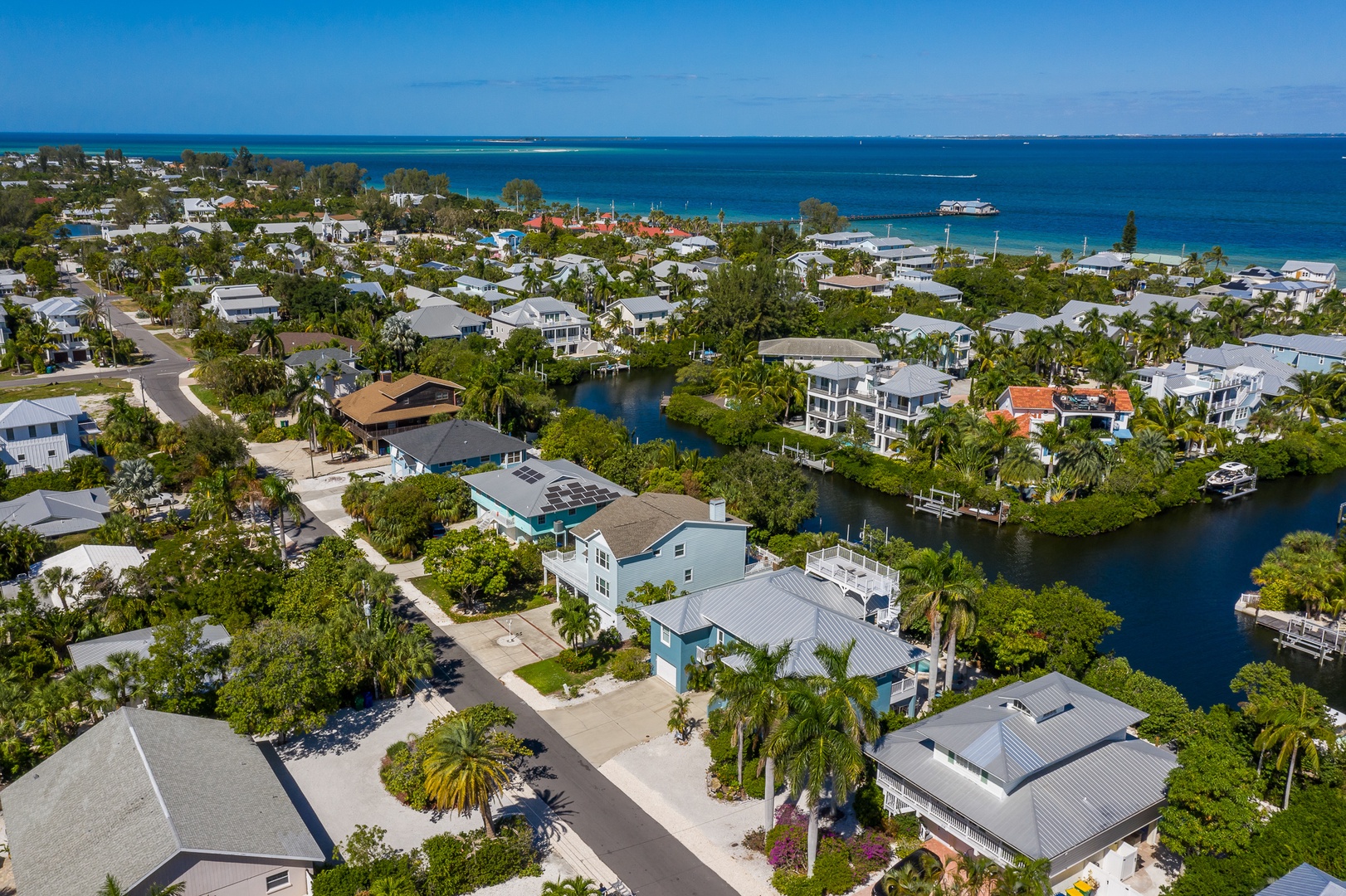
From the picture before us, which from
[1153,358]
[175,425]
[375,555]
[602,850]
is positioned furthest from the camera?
[1153,358]

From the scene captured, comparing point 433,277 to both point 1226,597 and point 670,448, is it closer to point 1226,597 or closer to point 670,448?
point 670,448

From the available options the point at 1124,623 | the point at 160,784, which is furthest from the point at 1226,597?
the point at 160,784

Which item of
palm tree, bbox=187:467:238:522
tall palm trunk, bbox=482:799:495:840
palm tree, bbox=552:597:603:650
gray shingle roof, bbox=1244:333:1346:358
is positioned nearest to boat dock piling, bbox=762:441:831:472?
palm tree, bbox=552:597:603:650

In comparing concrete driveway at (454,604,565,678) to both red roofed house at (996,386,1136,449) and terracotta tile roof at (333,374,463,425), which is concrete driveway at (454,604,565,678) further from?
red roofed house at (996,386,1136,449)

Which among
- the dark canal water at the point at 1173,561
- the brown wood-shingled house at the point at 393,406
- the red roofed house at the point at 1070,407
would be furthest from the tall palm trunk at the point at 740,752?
the red roofed house at the point at 1070,407

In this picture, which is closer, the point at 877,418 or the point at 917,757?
the point at 917,757

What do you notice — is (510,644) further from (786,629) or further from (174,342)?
(174,342)

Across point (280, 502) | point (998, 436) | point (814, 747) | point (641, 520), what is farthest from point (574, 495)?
point (998, 436)
